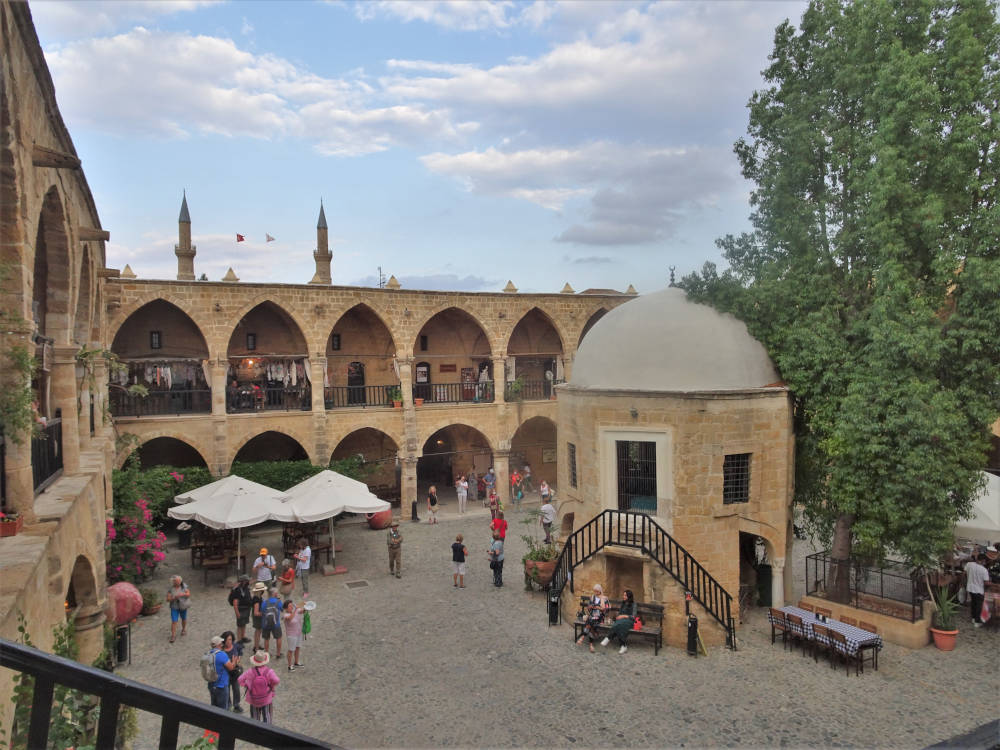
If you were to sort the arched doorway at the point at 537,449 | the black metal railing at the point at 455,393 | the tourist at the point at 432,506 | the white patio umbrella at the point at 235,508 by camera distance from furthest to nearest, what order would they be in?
the arched doorway at the point at 537,449, the black metal railing at the point at 455,393, the tourist at the point at 432,506, the white patio umbrella at the point at 235,508

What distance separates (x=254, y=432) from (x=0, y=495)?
13.6 m

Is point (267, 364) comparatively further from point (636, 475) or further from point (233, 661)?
point (233, 661)

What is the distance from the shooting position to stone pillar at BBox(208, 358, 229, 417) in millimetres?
19781

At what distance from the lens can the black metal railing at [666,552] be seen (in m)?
11.2

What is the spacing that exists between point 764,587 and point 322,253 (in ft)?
64.9

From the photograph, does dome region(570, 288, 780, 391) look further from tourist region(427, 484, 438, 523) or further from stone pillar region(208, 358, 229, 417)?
stone pillar region(208, 358, 229, 417)

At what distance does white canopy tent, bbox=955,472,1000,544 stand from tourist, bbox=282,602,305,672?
1178cm

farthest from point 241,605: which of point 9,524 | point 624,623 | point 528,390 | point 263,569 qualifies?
point 528,390

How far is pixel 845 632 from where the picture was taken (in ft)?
33.8

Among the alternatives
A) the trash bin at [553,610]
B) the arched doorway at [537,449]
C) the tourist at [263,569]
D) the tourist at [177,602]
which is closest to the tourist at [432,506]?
the arched doorway at [537,449]

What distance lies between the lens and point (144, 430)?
1909cm

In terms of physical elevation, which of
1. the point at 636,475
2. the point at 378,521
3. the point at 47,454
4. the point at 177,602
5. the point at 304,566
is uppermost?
the point at 47,454

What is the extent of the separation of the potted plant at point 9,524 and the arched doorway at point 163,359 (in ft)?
45.7

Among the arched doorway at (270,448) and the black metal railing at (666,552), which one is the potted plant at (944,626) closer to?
the black metal railing at (666,552)
